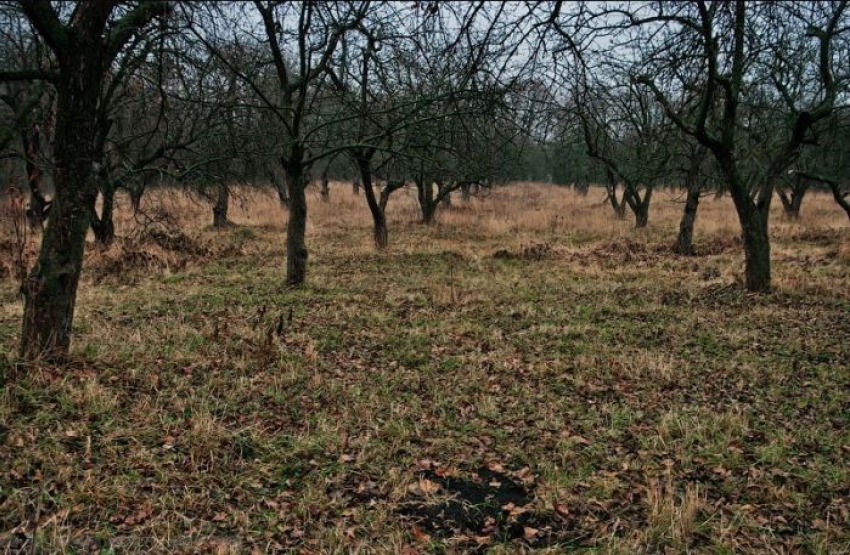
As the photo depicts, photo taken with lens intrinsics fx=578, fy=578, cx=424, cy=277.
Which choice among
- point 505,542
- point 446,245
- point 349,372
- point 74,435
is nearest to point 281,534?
point 505,542

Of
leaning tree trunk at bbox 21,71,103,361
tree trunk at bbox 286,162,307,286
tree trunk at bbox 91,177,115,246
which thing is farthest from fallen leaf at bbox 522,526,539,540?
tree trunk at bbox 91,177,115,246

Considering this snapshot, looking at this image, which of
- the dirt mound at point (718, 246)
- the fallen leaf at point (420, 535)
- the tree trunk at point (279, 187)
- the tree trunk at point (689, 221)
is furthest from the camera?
the dirt mound at point (718, 246)

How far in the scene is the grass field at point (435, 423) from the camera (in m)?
3.70

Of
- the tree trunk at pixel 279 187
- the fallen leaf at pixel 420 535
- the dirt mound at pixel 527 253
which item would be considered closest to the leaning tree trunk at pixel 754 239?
the dirt mound at pixel 527 253

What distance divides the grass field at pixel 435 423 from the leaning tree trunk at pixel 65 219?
15.1 inches

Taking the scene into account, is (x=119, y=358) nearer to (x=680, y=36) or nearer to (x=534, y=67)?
(x=534, y=67)

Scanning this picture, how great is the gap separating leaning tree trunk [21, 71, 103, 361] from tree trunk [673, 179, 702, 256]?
14077 mm

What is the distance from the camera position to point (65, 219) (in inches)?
207

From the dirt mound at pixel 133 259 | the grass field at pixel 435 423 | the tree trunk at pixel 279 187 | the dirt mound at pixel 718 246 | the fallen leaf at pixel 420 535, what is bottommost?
the fallen leaf at pixel 420 535

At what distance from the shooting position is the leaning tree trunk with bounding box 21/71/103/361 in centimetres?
511

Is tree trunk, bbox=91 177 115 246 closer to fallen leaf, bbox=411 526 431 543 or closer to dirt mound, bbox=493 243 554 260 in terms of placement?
dirt mound, bbox=493 243 554 260

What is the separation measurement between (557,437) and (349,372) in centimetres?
249

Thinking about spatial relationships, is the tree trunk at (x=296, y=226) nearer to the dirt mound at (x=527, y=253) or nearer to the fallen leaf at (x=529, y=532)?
the dirt mound at (x=527, y=253)

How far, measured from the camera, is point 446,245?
55.6 ft
